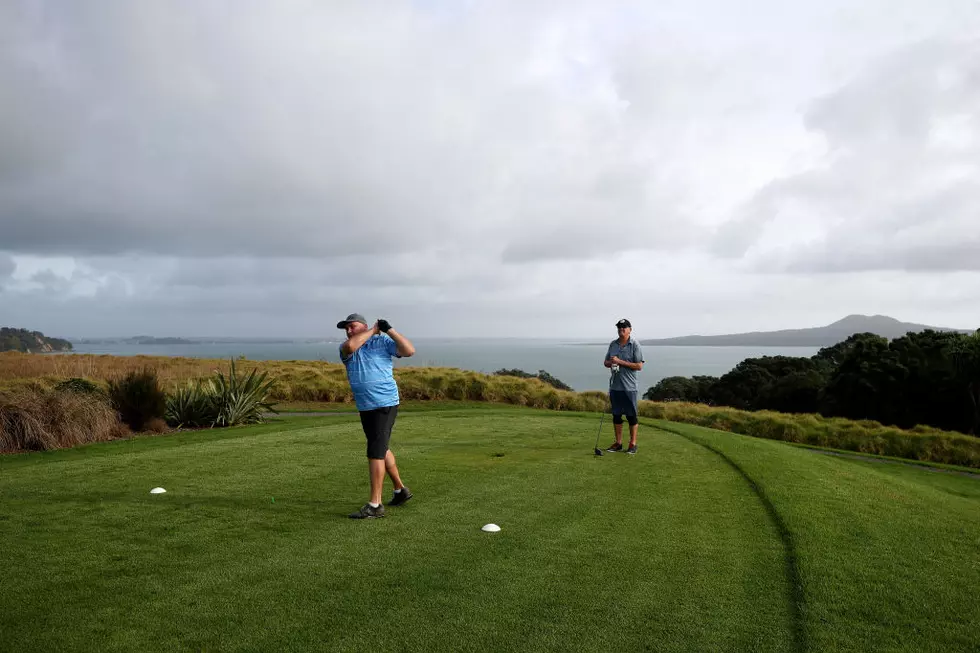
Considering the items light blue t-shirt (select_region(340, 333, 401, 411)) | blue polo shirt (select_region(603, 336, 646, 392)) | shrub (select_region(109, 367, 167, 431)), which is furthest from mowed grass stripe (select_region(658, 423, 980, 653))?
shrub (select_region(109, 367, 167, 431))

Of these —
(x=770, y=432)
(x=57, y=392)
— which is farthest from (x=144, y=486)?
(x=770, y=432)

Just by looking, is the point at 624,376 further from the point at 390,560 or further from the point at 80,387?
the point at 80,387

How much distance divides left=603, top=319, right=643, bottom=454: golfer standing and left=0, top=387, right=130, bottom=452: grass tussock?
35.3 feet

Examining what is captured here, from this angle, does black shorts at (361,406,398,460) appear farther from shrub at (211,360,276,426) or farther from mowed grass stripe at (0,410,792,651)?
shrub at (211,360,276,426)

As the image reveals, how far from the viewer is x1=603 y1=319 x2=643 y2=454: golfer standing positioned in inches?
414

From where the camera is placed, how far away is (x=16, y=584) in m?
4.30

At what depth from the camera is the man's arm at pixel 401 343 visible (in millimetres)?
6184

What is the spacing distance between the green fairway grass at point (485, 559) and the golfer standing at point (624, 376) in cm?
160

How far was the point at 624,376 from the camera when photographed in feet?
35.2

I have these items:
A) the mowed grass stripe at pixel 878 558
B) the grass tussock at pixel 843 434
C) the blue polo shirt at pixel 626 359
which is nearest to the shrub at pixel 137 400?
the blue polo shirt at pixel 626 359

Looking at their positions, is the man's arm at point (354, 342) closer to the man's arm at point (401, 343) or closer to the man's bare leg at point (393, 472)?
the man's arm at point (401, 343)

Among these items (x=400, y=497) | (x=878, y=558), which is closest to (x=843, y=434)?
(x=878, y=558)

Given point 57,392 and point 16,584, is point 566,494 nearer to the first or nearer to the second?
point 16,584

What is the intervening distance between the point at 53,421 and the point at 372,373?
9.68 meters
